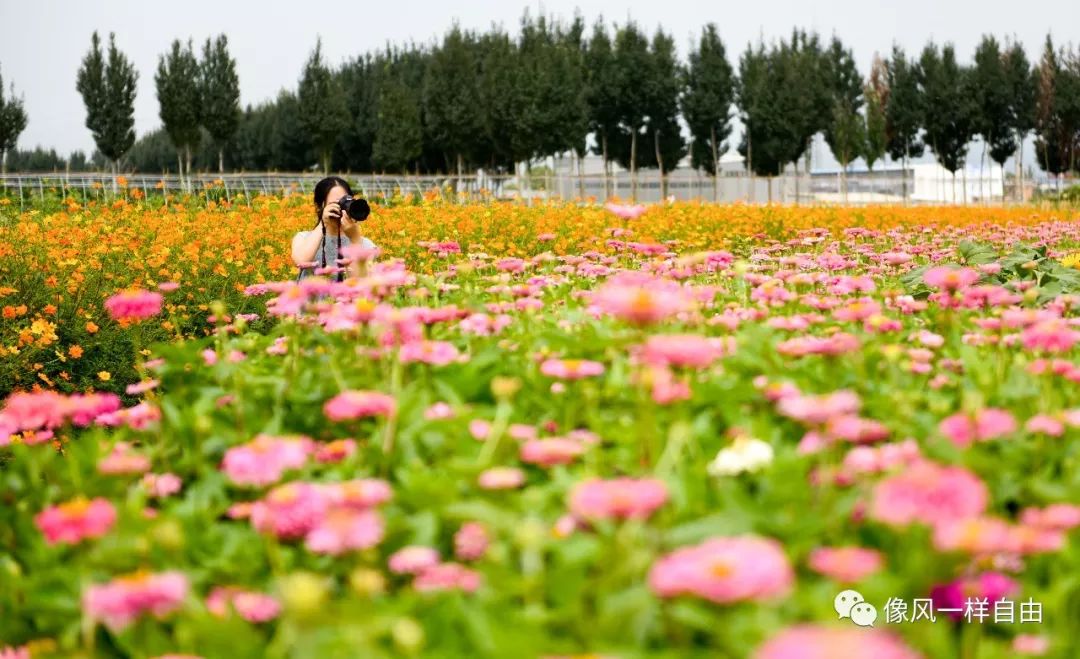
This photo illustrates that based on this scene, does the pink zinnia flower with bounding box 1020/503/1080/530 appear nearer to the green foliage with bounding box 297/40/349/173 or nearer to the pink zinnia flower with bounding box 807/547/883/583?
the pink zinnia flower with bounding box 807/547/883/583

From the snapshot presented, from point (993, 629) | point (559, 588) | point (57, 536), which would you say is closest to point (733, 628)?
point (559, 588)

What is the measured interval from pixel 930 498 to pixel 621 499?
1.07 feet

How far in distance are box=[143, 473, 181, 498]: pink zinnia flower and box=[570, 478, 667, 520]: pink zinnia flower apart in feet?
2.74

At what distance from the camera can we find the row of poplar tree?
34812mm

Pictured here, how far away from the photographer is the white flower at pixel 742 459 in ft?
5.15

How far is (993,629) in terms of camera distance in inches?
57.3

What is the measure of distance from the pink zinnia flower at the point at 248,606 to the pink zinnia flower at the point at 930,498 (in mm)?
746

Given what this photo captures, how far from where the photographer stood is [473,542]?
1469 millimetres

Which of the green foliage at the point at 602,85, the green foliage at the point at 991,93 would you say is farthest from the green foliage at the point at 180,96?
the green foliage at the point at 991,93

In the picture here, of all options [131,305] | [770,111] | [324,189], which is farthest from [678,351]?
[770,111]

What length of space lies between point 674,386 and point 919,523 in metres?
0.52

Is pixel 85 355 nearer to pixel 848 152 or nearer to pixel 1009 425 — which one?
pixel 1009 425

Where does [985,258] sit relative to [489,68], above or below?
below

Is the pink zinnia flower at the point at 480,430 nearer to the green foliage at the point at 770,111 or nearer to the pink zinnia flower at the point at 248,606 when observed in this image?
the pink zinnia flower at the point at 248,606
